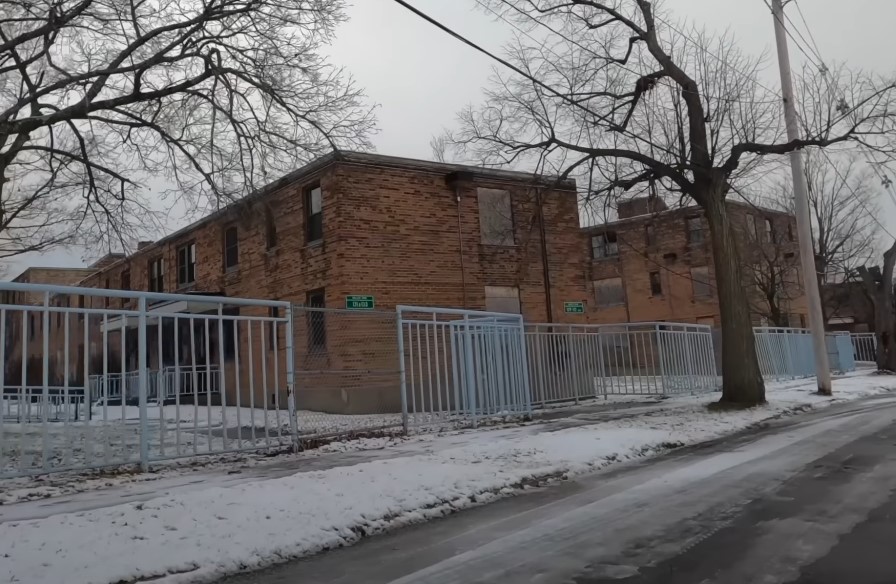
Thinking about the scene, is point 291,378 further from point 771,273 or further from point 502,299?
point 771,273

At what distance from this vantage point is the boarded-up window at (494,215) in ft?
66.5

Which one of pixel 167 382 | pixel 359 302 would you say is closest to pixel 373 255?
pixel 359 302

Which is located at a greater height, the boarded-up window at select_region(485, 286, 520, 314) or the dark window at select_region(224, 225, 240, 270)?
the dark window at select_region(224, 225, 240, 270)

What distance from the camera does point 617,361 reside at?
19.0m

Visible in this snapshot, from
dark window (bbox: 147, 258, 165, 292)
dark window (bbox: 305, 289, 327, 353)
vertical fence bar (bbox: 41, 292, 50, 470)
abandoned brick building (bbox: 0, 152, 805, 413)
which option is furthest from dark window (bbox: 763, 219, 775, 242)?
vertical fence bar (bbox: 41, 292, 50, 470)

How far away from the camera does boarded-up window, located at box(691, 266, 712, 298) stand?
36.7 metres

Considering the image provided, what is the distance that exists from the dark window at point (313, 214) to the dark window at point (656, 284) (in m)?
25.6

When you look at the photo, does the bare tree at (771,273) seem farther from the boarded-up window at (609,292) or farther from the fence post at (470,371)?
the fence post at (470,371)

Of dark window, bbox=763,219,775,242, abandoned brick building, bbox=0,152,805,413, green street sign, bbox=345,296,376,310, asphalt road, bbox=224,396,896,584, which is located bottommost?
asphalt road, bbox=224,396,896,584

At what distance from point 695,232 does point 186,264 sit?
87.4 feet

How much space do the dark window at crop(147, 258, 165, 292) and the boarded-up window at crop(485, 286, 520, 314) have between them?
14735mm

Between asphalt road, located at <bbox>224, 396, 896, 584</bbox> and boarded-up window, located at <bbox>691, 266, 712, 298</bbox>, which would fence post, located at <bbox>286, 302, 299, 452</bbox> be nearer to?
asphalt road, located at <bbox>224, 396, 896, 584</bbox>

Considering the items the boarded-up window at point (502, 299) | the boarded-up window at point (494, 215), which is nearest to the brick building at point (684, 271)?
the boarded-up window at point (494, 215)

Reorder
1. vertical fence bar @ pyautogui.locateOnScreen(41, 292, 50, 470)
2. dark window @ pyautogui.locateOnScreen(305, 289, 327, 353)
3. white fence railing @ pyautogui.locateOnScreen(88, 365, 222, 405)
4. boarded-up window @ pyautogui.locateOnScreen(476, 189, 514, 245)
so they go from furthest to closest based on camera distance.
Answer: boarded-up window @ pyautogui.locateOnScreen(476, 189, 514, 245) < dark window @ pyautogui.locateOnScreen(305, 289, 327, 353) < white fence railing @ pyautogui.locateOnScreen(88, 365, 222, 405) < vertical fence bar @ pyautogui.locateOnScreen(41, 292, 50, 470)
